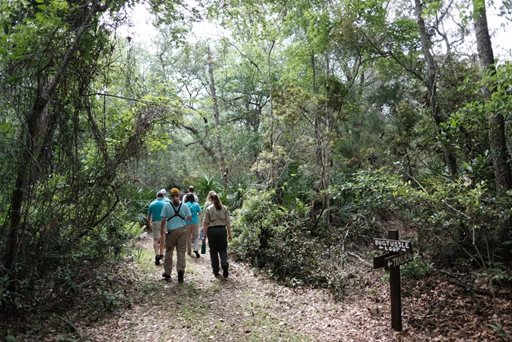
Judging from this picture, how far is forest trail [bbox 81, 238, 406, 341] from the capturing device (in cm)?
536

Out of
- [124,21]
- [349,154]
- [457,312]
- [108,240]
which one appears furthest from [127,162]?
[349,154]

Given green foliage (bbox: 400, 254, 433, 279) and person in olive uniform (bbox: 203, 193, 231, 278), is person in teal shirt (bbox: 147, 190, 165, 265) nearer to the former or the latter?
person in olive uniform (bbox: 203, 193, 231, 278)

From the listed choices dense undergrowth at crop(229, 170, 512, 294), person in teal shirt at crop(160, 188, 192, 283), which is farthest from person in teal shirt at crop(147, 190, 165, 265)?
dense undergrowth at crop(229, 170, 512, 294)

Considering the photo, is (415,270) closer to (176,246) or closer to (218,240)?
(218,240)

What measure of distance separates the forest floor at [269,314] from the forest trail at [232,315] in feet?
0.05

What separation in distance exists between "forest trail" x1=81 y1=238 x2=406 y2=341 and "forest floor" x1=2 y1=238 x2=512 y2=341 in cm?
1

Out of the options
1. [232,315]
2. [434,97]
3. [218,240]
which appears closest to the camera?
[232,315]

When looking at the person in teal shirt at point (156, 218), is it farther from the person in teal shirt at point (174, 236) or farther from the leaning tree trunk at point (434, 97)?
the leaning tree trunk at point (434, 97)

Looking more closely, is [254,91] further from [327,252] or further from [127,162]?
[127,162]

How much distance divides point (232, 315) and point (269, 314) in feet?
2.11

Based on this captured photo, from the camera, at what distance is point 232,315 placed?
6066 millimetres

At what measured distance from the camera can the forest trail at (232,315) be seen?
5359 millimetres

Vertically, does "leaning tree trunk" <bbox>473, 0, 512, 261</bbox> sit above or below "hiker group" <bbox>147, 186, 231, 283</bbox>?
above

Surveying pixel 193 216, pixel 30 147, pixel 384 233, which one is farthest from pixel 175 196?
pixel 384 233
